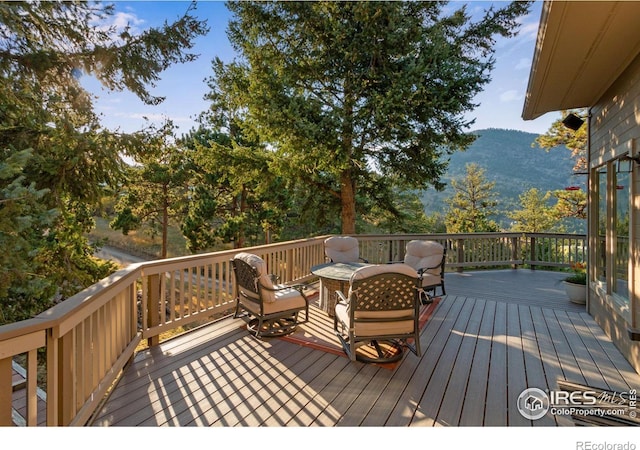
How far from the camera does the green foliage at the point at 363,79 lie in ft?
26.1

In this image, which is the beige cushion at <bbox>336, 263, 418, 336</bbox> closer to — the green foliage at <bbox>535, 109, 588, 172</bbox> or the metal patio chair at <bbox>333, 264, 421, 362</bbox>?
the metal patio chair at <bbox>333, 264, 421, 362</bbox>

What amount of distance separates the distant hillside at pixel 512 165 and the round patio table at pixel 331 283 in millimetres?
44859

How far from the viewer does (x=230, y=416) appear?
246 cm

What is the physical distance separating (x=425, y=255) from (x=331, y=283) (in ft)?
6.69

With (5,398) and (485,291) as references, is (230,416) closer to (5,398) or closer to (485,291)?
(5,398)

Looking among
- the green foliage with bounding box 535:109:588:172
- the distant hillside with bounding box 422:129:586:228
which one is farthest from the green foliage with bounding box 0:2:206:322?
the distant hillside with bounding box 422:129:586:228

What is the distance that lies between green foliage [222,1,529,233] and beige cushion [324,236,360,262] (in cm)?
270

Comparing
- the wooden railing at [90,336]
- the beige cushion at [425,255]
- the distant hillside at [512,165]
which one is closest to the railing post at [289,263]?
the wooden railing at [90,336]

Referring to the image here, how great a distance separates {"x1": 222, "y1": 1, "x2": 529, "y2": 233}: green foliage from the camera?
7.95m

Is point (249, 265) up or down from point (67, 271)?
up

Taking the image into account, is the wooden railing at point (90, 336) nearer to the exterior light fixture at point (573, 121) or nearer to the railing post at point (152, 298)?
the railing post at point (152, 298)

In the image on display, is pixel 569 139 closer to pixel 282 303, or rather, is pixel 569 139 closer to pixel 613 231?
pixel 613 231
